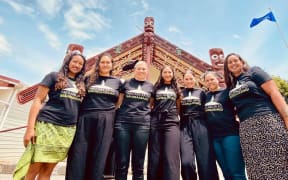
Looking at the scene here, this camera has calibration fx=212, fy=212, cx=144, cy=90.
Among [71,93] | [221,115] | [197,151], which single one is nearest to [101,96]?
[71,93]

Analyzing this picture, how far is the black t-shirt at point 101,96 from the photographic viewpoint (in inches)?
81.8

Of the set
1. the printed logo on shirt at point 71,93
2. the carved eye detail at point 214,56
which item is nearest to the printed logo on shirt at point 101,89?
the printed logo on shirt at point 71,93

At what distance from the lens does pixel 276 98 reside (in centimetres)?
184

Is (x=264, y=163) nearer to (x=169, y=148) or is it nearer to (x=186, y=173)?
(x=186, y=173)

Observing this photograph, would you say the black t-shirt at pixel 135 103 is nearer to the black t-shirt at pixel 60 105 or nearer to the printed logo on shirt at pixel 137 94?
the printed logo on shirt at pixel 137 94

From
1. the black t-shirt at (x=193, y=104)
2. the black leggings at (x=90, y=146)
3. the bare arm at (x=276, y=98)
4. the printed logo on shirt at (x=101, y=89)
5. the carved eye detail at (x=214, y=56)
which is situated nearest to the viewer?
the bare arm at (x=276, y=98)

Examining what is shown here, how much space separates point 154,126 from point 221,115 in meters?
0.69

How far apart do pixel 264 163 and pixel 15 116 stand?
734 centimetres

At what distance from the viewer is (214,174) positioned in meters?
2.05

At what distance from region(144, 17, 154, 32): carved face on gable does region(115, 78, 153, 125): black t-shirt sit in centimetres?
494

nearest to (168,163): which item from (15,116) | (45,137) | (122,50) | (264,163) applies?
(264,163)

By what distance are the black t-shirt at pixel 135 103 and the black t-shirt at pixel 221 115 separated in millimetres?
644

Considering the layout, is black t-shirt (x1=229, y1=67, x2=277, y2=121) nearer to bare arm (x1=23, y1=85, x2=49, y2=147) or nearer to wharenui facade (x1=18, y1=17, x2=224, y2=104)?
bare arm (x1=23, y1=85, x2=49, y2=147)

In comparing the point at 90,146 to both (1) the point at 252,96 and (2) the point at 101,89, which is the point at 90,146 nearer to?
(2) the point at 101,89
